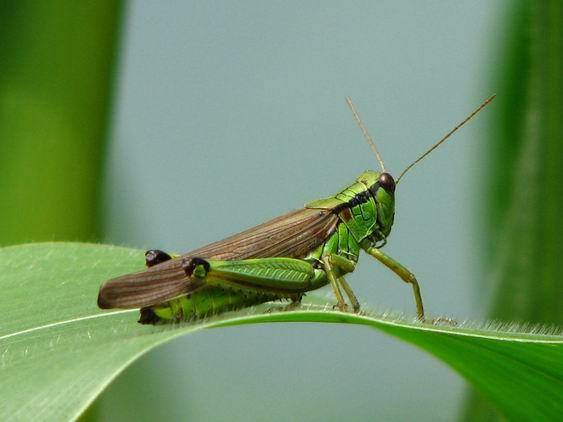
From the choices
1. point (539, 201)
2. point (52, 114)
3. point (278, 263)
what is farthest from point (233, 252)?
point (539, 201)

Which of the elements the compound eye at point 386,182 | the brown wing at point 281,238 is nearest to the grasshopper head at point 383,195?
the compound eye at point 386,182

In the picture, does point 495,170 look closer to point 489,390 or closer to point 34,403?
point 489,390

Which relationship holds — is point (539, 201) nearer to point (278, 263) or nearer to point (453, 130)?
point (453, 130)

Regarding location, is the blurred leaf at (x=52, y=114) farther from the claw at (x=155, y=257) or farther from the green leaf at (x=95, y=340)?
the claw at (x=155, y=257)

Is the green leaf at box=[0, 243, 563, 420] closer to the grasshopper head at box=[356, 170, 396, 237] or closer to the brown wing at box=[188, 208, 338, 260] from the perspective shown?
the brown wing at box=[188, 208, 338, 260]

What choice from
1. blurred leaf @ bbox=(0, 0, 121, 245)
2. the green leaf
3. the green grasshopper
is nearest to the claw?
the green grasshopper

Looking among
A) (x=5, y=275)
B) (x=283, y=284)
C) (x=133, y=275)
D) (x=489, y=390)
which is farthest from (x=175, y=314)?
(x=489, y=390)
